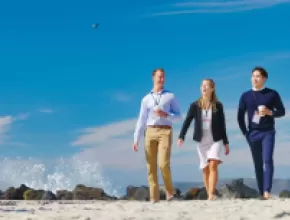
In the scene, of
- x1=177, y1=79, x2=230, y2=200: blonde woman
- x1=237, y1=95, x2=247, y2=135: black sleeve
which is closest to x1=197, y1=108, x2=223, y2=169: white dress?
x1=177, y1=79, x2=230, y2=200: blonde woman

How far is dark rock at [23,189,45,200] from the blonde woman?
23.2 ft

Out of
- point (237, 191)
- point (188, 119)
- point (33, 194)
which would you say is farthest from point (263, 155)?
point (33, 194)

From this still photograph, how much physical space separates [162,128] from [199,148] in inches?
35.5

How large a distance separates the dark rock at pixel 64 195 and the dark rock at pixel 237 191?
14.4 ft

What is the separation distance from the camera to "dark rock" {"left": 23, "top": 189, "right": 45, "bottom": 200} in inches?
682

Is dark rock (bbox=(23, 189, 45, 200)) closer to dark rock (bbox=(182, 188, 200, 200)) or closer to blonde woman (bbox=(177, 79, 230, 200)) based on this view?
dark rock (bbox=(182, 188, 200, 200))

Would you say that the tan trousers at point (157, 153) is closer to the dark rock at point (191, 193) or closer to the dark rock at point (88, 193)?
the dark rock at point (191, 193)

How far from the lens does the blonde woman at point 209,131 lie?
11453 millimetres

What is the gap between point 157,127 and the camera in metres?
11.2

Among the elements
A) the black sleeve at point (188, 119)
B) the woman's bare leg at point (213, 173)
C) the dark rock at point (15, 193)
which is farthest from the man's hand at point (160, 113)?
the dark rock at point (15, 193)

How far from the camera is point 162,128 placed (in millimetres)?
11180

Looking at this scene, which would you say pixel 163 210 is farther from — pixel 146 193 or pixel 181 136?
pixel 146 193

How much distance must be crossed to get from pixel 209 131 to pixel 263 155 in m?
1.12

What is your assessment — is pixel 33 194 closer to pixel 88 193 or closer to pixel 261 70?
pixel 88 193
